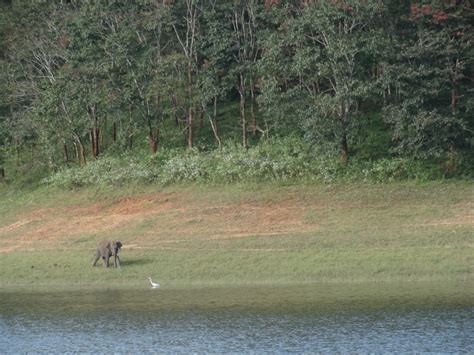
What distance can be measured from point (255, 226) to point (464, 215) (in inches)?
349

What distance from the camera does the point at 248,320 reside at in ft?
79.0

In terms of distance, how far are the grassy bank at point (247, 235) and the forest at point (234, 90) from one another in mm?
2128

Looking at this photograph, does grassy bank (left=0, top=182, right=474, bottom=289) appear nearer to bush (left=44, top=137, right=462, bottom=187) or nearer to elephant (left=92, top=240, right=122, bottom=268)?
elephant (left=92, top=240, right=122, bottom=268)

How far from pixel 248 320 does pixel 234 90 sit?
34.2 m

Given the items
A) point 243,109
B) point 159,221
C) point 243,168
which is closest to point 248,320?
point 159,221

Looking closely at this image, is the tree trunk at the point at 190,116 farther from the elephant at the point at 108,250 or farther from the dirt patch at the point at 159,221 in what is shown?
the elephant at the point at 108,250

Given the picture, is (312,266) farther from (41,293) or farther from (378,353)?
(378,353)

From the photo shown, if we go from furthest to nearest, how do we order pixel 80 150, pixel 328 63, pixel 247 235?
1. pixel 80 150
2. pixel 328 63
3. pixel 247 235

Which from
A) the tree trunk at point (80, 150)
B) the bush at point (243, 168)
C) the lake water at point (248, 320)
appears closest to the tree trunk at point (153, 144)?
the bush at point (243, 168)

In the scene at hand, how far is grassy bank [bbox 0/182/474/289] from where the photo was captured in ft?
103

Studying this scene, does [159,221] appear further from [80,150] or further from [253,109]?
[80,150]

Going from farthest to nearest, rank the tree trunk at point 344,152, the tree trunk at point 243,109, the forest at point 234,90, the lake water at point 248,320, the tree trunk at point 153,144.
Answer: the tree trunk at point 153,144, the tree trunk at point 243,109, the tree trunk at point 344,152, the forest at point 234,90, the lake water at point 248,320

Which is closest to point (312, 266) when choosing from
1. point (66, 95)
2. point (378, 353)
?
point (378, 353)

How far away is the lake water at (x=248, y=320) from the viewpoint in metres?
21.1
